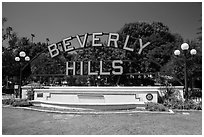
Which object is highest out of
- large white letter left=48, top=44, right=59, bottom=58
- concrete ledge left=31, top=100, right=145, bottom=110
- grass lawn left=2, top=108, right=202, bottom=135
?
large white letter left=48, top=44, right=59, bottom=58

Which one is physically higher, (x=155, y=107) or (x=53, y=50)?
(x=53, y=50)

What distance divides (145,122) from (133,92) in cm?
517

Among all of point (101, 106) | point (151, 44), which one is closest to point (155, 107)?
point (101, 106)

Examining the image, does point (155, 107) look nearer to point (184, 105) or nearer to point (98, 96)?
point (184, 105)

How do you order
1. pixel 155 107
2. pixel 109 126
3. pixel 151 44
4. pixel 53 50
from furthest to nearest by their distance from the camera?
pixel 151 44
pixel 53 50
pixel 155 107
pixel 109 126

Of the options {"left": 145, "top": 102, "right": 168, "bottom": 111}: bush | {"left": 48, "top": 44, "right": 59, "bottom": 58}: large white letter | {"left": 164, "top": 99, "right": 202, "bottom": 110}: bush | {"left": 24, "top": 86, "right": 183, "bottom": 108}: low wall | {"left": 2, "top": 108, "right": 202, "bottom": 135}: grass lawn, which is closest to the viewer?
{"left": 2, "top": 108, "right": 202, "bottom": 135}: grass lawn

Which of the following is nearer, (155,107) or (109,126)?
(109,126)

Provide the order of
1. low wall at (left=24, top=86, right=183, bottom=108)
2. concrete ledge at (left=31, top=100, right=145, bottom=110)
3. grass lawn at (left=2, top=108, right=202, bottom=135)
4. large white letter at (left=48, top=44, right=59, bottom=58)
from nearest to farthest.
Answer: grass lawn at (left=2, top=108, right=202, bottom=135), concrete ledge at (left=31, top=100, right=145, bottom=110), low wall at (left=24, top=86, right=183, bottom=108), large white letter at (left=48, top=44, right=59, bottom=58)

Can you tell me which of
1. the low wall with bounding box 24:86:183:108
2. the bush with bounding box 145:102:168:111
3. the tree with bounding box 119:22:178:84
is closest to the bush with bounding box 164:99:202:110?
the bush with bounding box 145:102:168:111

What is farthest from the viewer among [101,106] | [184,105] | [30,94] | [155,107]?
[30,94]

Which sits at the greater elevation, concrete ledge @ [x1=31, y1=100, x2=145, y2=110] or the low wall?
the low wall

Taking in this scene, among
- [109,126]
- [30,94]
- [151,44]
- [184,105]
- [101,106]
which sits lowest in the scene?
[109,126]

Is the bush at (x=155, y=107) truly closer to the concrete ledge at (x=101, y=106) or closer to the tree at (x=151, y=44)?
the concrete ledge at (x=101, y=106)

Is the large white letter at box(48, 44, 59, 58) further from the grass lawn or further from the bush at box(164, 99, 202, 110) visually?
the bush at box(164, 99, 202, 110)
